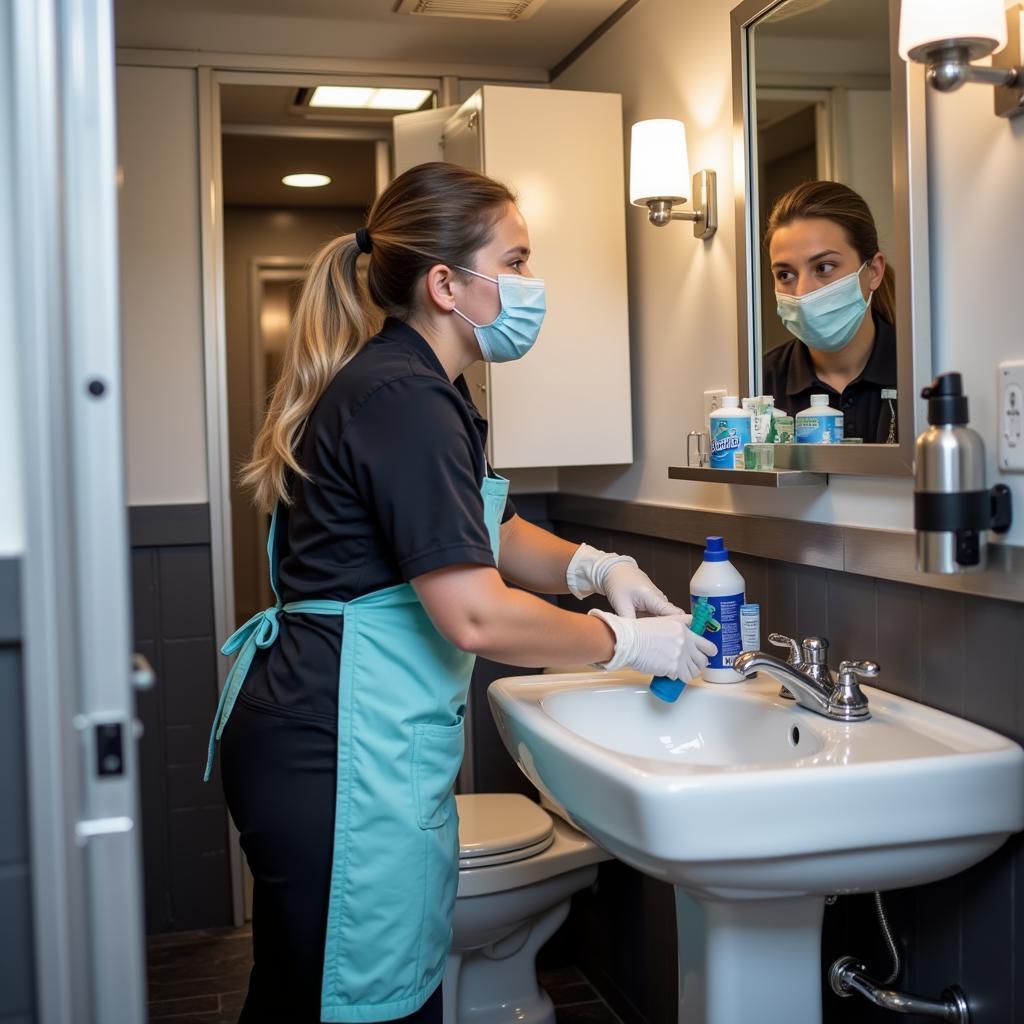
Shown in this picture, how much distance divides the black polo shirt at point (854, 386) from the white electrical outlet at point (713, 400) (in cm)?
19

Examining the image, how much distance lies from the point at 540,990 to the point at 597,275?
1424 millimetres

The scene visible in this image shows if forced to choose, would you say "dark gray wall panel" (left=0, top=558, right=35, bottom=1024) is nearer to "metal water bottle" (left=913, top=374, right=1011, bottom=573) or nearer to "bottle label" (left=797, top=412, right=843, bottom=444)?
"metal water bottle" (left=913, top=374, right=1011, bottom=573)

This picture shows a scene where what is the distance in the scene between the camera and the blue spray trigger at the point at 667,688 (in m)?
1.67

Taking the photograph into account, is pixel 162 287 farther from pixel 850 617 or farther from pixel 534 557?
pixel 850 617

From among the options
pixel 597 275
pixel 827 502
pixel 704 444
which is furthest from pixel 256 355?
pixel 827 502

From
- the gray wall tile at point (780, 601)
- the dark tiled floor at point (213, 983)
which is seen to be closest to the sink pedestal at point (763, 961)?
the gray wall tile at point (780, 601)

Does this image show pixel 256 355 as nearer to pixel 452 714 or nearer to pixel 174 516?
pixel 174 516

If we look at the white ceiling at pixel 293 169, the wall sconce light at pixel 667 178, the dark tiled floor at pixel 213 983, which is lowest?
the dark tiled floor at pixel 213 983

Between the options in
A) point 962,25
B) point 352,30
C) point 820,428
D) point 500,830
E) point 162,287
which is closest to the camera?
point 962,25

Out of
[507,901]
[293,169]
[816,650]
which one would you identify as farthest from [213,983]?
[293,169]

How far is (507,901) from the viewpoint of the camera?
2150 mm

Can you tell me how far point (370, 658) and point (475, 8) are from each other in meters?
1.57

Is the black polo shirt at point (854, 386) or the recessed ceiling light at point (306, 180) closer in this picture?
the black polo shirt at point (854, 386)

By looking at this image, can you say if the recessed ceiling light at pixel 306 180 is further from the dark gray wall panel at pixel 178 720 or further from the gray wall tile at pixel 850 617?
the gray wall tile at pixel 850 617
